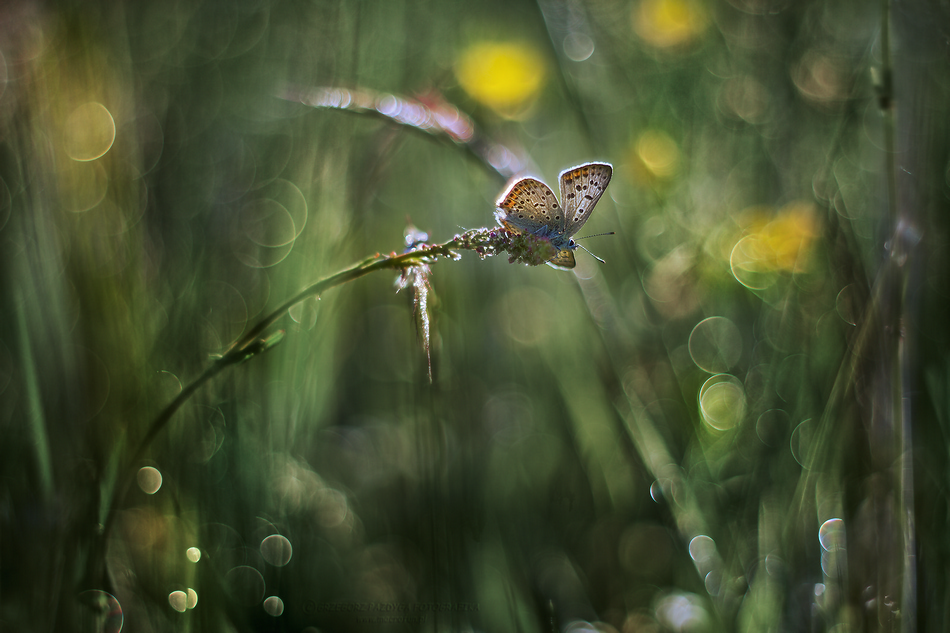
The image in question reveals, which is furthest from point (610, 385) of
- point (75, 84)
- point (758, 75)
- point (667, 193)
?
point (75, 84)

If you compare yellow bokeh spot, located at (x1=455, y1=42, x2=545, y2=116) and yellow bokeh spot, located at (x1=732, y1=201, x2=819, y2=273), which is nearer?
yellow bokeh spot, located at (x1=732, y1=201, x2=819, y2=273)

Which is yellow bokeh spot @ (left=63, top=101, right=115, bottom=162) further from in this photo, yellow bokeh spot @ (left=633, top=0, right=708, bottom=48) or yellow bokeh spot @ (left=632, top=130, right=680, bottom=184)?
yellow bokeh spot @ (left=633, top=0, right=708, bottom=48)

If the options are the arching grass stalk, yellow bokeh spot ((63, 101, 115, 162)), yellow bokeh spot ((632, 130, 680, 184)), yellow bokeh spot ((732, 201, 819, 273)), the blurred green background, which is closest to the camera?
the arching grass stalk

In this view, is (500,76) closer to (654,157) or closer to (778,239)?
(654,157)

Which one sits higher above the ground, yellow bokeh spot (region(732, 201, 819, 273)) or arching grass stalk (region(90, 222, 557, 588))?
yellow bokeh spot (region(732, 201, 819, 273))

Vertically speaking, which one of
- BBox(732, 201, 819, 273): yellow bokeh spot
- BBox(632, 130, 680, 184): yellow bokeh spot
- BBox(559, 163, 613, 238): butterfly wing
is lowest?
BBox(559, 163, 613, 238): butterfly wing

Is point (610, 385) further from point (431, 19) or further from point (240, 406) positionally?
point (431, 19)

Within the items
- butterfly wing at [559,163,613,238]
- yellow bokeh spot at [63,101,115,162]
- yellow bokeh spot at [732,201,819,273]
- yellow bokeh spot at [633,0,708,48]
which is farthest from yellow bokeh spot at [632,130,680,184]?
yellow bokeh spot at [63,101,115,162]

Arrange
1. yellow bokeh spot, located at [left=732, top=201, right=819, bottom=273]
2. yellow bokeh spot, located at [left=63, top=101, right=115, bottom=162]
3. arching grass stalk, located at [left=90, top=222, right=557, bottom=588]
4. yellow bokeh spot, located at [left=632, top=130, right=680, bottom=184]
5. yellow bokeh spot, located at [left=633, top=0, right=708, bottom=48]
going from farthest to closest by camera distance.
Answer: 1. yellow bokeh spot, located at [left=633, top=0, right=708, bottom=48]
2. yellow bokeh spot, located at [left=632, top=130, right=680, bottom=184]
3. yellow bokeh spot, located at [left=63, top=101, right=115, bottom=162]
4. yellow bokeh spot, located at [left=732, top=201, right=819, bottom=273]
5. arching grass stalk, located at [left=90, top=222, right=557, bottom=588]
